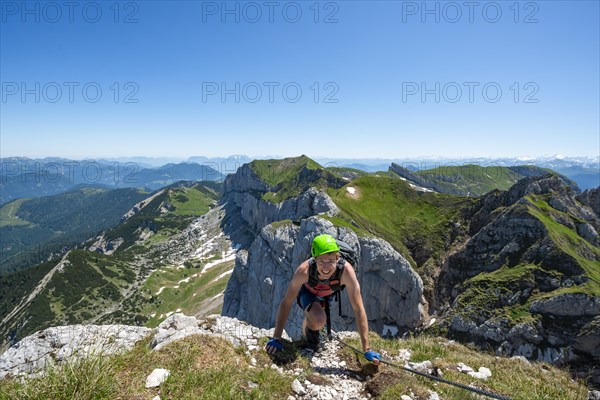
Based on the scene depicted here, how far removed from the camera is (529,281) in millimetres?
62812

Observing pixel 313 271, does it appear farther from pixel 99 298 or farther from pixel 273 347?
pixel 99 298

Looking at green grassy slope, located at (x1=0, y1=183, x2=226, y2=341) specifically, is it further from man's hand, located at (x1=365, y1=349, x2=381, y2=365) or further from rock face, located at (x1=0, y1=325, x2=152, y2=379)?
man's hand, located at (x1=365, y1=349, x2=381, y2=365)

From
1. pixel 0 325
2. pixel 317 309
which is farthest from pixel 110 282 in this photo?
pixel 317 309

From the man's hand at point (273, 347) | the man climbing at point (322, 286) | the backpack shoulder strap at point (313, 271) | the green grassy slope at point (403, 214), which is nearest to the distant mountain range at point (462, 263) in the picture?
the green grassy slope at point (403, 214)

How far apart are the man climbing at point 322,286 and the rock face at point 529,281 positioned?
193 feet

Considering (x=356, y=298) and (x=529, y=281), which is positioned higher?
(x=356, y=298)

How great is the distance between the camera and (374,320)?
75750 millimetres

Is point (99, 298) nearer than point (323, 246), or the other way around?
point (323, 246)

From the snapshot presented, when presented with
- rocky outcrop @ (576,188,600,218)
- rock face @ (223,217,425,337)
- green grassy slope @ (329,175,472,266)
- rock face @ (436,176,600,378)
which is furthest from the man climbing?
rocky outcrop @ (576,188,600,218)

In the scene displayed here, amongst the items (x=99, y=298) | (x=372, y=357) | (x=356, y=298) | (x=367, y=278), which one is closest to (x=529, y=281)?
(x=367, y=278)

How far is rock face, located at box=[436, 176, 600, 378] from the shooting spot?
54406 millimetres

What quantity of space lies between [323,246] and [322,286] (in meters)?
1.45

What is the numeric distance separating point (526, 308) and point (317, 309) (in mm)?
68521

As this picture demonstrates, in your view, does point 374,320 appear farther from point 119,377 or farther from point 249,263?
point 119,377
